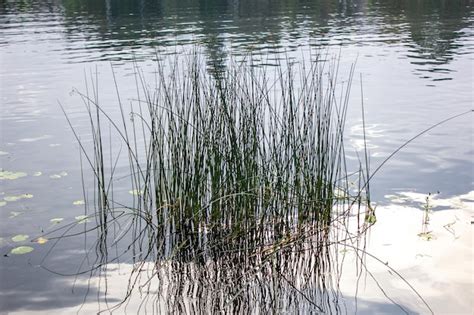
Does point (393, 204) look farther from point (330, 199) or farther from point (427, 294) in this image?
point (427, 294)

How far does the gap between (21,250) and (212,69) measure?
8139 mm

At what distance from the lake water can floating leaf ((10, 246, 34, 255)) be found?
67 millimetres

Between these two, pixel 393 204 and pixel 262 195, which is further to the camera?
pixel 393 204

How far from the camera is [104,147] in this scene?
8.97m

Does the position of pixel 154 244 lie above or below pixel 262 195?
below

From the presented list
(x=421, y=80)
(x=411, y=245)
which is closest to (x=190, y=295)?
(x=411, y=245)

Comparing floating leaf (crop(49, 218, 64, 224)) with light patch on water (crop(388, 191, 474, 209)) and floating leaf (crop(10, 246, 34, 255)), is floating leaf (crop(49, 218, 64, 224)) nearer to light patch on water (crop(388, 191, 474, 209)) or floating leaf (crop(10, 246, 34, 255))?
floating leaf (crop(10, 246, 34, 255))

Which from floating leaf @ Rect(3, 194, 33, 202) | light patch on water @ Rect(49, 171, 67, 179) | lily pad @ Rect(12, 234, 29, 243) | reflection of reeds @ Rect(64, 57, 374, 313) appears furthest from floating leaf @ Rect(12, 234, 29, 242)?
light patch on water @ Rect(49, 171, 67, 179)

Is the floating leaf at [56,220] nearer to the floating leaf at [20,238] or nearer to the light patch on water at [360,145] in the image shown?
the floating leaf at [20,238]

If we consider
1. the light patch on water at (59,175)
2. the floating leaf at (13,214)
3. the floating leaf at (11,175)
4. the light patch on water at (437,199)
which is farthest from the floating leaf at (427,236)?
the floating leaf at (11,175)

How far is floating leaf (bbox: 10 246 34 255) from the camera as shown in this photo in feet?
18.3

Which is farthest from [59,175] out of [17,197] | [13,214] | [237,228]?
[237,228]

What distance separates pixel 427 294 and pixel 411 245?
34.7 inches

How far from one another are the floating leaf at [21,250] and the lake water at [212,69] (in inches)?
2.6
